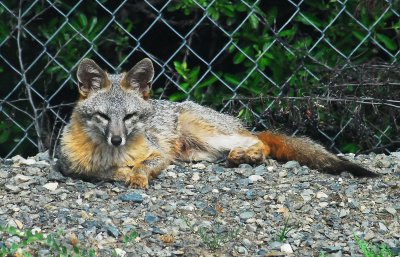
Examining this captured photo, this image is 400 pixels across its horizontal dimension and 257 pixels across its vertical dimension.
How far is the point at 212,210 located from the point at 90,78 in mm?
1277

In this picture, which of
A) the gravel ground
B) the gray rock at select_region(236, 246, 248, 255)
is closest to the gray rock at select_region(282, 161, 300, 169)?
the gravel ground

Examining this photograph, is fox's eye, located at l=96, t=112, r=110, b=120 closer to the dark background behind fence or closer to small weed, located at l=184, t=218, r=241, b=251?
the dark background behind fence

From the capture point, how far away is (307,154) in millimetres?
6488

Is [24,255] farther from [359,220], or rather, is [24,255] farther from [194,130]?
[194,130]

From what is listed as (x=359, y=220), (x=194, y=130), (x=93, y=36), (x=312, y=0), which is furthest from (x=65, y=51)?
(x=359, y=220)

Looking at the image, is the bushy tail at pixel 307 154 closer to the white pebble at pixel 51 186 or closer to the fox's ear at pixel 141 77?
the fox's ear at pixel 141 77

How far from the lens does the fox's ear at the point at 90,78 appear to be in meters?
6.12

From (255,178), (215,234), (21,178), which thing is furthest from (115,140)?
(215,234)

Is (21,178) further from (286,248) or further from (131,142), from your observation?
(286,248)

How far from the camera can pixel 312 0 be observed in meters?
7.41

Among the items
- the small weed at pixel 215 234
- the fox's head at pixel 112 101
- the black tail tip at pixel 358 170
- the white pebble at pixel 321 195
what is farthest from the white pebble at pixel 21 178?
the black tail tip at pixel 358 170

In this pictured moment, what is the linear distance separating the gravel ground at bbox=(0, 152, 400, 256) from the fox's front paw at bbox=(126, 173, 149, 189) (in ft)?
0.15

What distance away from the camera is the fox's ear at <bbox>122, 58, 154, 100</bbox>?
6203 millimetres

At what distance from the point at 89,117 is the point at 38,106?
1288mm
